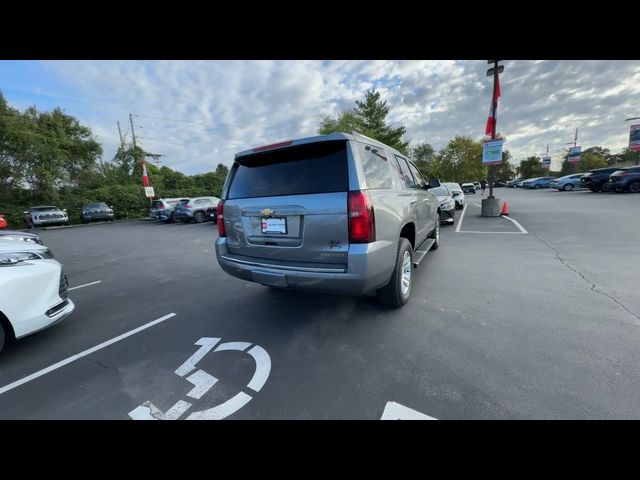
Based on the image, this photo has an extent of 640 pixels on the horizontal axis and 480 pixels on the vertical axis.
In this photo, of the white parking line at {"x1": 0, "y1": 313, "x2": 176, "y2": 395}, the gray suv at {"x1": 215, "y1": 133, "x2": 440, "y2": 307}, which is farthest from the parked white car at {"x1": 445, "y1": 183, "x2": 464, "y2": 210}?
the white parking line at {"x1": 0, "y1": 313, "x2": 176, "y2": 395}

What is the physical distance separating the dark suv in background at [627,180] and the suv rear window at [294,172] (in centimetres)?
2532

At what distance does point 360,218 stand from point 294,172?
0.96 m

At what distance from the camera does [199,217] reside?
17.8 metres

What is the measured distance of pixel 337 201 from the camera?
2.54 meters

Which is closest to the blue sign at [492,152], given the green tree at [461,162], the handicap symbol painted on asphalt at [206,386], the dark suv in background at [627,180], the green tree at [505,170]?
→ the handicap symbol painted on asphalt at [206,386]

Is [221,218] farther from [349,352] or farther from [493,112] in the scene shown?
[493,112]

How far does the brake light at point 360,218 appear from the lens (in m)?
2.49

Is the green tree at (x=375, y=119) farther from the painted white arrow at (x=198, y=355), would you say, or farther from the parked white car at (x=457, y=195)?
the painted white arrow at (x=198, y=355)

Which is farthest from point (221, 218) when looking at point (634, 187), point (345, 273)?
point (634, 187)

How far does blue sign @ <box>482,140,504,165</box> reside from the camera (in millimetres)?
10539

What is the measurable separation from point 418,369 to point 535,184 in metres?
49.7

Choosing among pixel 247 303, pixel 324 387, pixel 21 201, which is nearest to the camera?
pixel 324 387
